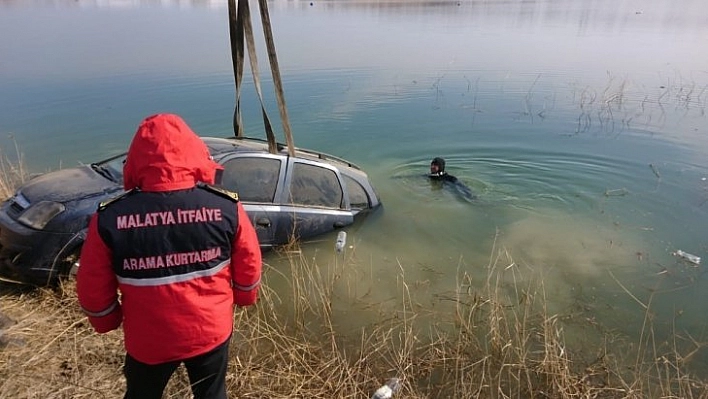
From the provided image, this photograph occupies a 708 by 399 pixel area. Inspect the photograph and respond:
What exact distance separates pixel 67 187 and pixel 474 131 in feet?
35.6

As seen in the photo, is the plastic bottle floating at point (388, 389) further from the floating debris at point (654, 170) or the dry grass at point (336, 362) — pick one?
the floating debris at point (654, 170)

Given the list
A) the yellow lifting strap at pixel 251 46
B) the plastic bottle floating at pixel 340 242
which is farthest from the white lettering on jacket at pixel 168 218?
the plastic bottle floating at pixel 340 242

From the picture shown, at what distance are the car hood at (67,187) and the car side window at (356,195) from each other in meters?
3.49

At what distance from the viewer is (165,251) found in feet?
7.43

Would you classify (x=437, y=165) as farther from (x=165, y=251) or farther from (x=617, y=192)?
(x=165, y=251)

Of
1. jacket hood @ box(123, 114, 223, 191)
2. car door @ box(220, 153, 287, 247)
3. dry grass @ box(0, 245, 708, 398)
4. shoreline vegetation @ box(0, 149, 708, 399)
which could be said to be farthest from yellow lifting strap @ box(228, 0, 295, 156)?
jacket hood @ box(123, 114, 223, 191)

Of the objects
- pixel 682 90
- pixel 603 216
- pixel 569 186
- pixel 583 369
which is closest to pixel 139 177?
pixel 583 369

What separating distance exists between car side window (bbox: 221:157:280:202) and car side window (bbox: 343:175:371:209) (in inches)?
62.3

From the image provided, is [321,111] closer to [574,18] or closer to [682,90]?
[682,90]

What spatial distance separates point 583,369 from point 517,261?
8.79ft

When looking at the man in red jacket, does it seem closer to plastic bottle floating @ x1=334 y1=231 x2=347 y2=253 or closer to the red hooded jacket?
the red hooded jacket

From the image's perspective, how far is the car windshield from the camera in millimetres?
5488

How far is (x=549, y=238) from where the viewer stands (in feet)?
26.2

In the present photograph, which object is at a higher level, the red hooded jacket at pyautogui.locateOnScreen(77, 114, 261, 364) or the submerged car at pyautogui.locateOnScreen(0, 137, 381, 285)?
the red hooded jacket at pyautogui.locateOnScreen(77, 114, 261, 364)
